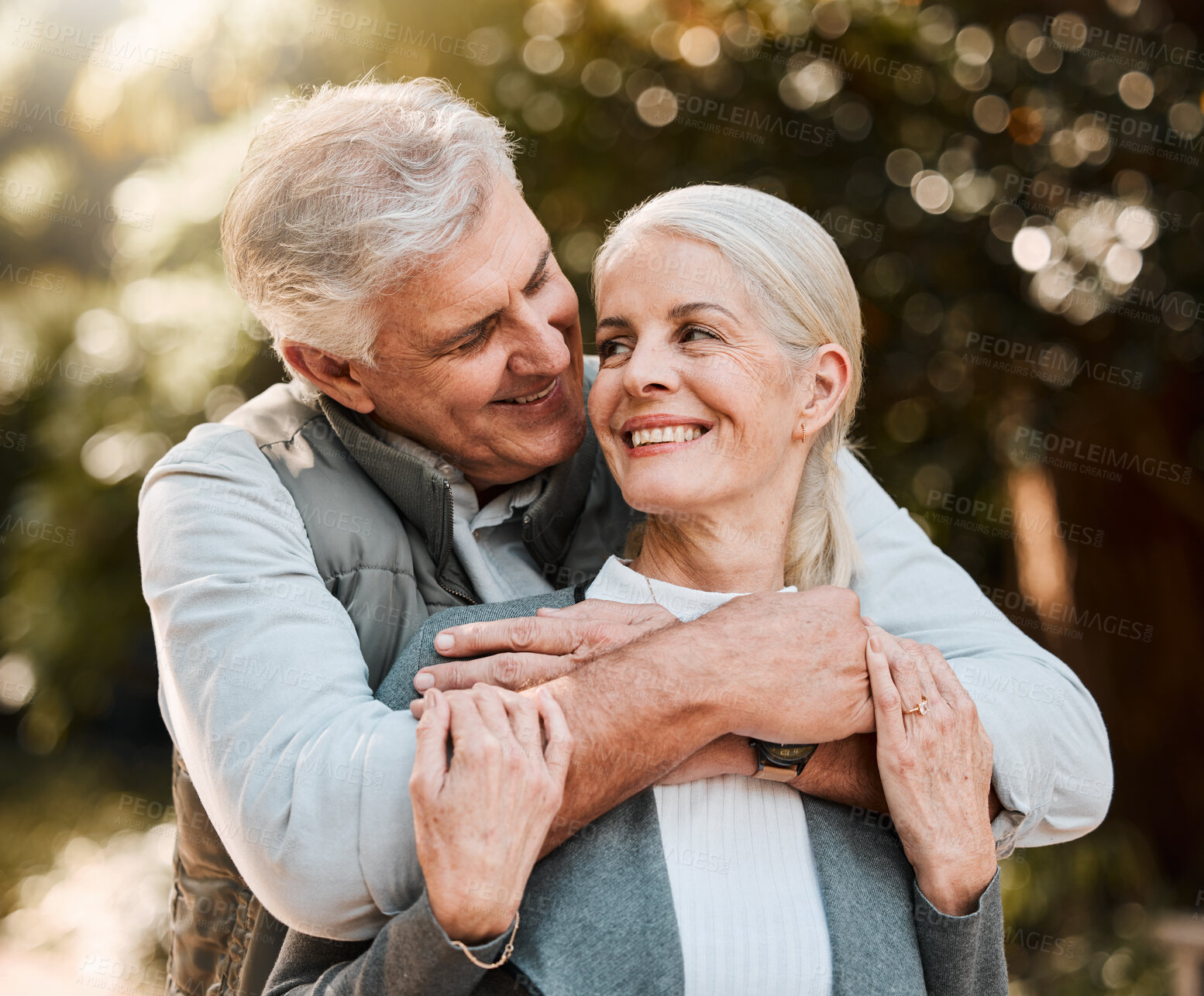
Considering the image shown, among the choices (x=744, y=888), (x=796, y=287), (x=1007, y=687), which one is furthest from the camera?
(x=796, y=287)

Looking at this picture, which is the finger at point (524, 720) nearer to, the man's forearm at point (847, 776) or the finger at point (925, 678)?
the man's forearm at point (847, 776)

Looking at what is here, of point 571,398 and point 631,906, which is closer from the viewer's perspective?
point 631,906

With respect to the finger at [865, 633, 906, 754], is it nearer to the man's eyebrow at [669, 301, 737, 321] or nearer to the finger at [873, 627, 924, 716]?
the finger at [873, 627, 924, 716]

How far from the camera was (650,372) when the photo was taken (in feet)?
5.89

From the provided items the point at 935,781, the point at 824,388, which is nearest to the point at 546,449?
the point at 824,388

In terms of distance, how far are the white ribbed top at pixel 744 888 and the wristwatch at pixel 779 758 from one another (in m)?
0.06

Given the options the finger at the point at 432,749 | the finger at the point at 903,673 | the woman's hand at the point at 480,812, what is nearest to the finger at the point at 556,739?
the woman's hand at the point at 480,812

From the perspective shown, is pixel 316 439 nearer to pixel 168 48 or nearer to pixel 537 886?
pixel 537 886

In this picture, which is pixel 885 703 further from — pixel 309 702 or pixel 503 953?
pixel 309 702

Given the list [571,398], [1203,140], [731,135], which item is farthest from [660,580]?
[1203,140]

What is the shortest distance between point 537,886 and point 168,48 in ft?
10.4

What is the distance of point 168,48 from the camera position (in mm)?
3475

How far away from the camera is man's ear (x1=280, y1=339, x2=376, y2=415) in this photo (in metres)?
2.06

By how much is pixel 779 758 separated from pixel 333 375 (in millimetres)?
1140
